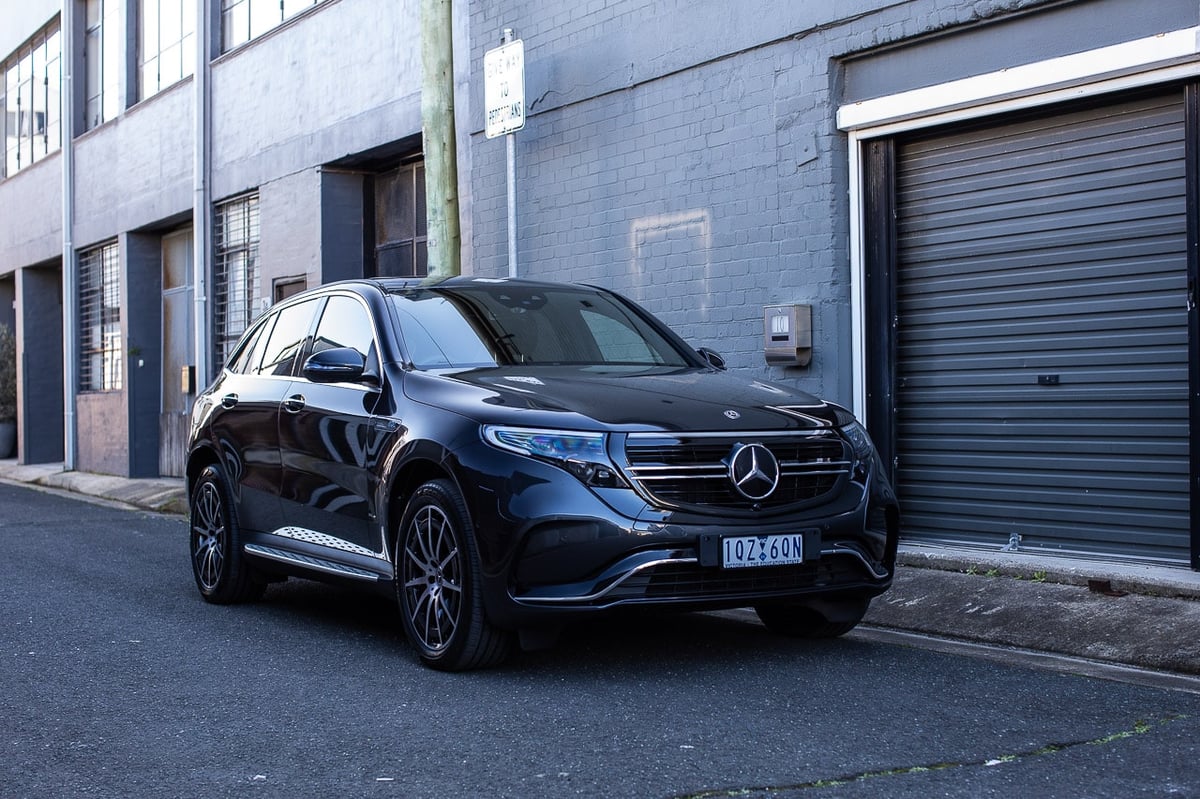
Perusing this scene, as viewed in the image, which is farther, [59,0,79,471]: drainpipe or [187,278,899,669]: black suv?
[59,0,79,471]: drainpipe

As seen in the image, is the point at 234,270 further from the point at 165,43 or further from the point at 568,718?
the point at 568,718

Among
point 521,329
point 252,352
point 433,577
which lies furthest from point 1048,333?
point 252,352

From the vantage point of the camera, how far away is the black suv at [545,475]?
5625 millimetres

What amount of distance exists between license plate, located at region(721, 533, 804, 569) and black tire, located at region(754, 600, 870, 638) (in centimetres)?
76

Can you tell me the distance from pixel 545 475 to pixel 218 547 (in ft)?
10.6

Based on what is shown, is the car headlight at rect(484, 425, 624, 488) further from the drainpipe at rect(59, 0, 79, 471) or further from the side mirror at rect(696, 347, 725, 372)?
the drainpipe at rect(59, 0, 79, 471)

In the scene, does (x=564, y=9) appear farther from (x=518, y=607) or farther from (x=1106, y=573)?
(x=518, y=607)

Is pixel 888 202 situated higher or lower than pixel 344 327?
higher

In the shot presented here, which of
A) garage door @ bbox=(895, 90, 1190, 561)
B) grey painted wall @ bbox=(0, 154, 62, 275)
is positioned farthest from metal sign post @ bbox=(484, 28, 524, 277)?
grey painted wall @ bbox=(0, 154, 62, 275)

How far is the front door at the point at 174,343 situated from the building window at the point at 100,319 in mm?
918

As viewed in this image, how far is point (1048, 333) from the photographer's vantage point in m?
8.53

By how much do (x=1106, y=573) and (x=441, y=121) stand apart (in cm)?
566

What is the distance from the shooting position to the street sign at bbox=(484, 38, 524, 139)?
1139 centimetres

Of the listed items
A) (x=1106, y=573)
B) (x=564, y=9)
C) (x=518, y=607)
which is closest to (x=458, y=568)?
(x=518, y=607)
